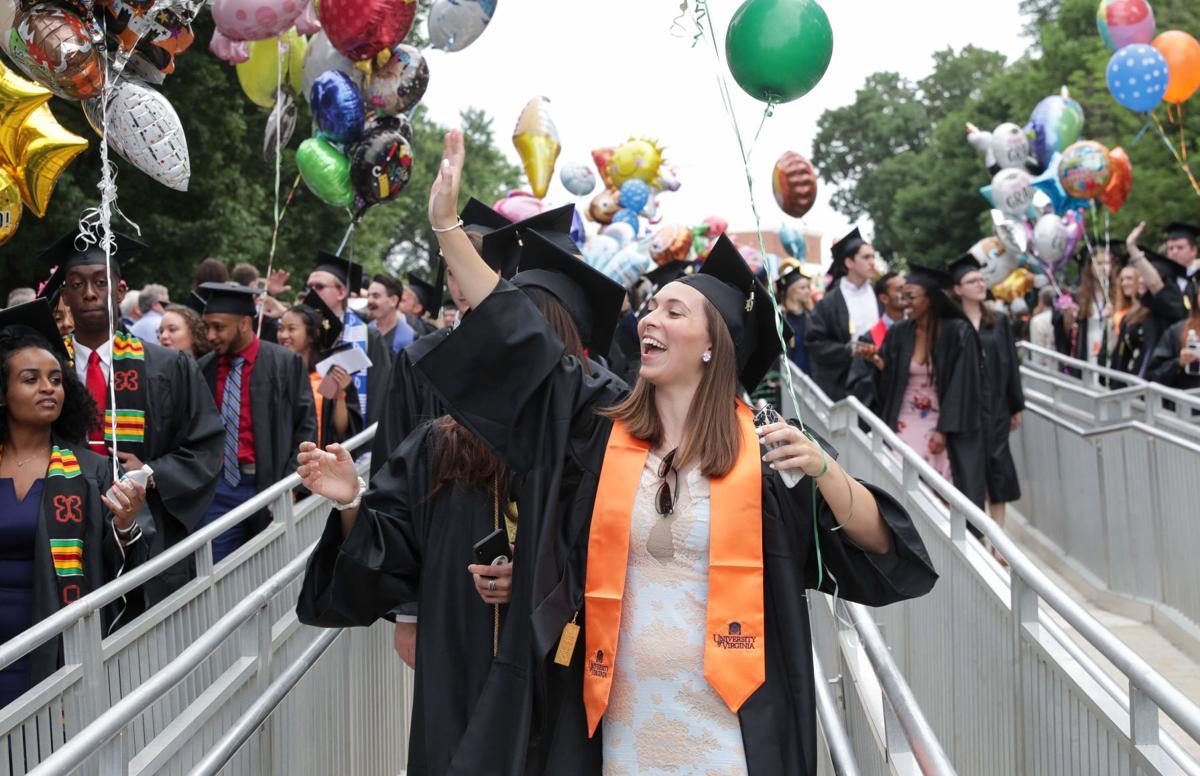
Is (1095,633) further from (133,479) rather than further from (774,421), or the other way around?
(133,479)

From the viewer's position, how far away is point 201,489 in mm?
5652

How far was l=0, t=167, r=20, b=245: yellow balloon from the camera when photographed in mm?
5012

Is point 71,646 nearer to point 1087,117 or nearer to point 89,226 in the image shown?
point 89,226

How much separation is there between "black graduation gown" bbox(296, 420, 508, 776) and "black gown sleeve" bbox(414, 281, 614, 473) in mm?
344

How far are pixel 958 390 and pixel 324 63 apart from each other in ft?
14.4

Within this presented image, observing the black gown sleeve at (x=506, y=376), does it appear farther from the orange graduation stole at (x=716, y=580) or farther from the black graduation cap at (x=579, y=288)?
the black graduation cap at (x=579, y=288)

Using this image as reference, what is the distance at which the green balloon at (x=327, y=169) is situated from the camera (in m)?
8.20

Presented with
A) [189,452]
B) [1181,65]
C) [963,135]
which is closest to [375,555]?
[189,452]

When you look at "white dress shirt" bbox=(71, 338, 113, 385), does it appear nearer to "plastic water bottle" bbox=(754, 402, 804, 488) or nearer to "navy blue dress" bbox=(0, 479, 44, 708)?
"navy blue dress" bbox=(0, 479, 44, 708)

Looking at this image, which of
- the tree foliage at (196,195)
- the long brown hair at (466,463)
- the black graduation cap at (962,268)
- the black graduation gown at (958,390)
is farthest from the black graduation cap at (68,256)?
the tree foliage at (196,195)

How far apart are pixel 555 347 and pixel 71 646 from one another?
148 centimetres

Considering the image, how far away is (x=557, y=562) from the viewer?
314cm

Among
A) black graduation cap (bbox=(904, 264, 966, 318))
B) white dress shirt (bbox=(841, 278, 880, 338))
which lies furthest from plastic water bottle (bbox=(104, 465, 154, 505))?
white dress shirt (bbox=(841, 278, 880, 338))

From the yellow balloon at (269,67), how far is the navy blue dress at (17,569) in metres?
5.27
